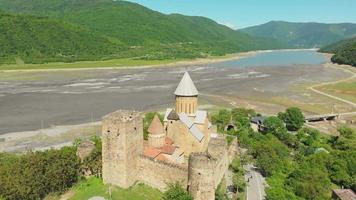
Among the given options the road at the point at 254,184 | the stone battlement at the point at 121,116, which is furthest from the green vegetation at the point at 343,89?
the stone battlement at the point at 121,116

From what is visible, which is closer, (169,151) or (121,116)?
(121,116)

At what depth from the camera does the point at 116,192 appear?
26109 mm

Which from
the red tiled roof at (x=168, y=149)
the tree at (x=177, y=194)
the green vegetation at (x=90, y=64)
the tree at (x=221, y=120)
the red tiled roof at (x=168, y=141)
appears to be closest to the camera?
the tree at (x=177, y=194)

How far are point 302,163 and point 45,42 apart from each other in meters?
133

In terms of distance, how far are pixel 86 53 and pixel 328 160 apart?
130679 mm

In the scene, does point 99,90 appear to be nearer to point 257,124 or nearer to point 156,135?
point 257,124

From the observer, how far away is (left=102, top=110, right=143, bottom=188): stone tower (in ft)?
84.3

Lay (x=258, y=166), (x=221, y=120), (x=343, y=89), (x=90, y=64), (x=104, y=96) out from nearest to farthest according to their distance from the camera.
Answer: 1. (x=258, y=166)
2. (x=221, y=120)
3. (x=104, y=96)
4. (x=343, y=89)
5. (x=90, y=64)

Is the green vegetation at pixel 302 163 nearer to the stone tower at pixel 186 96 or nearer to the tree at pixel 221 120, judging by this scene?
the tree at pixel 221 120

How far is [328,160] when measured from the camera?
113 ft

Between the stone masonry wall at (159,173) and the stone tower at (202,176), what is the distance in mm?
1806

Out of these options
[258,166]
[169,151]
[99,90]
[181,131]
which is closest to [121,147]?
[169,151]

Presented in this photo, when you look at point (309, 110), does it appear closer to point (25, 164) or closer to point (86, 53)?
point (25, 164)

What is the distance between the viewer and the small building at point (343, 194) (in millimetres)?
28266
